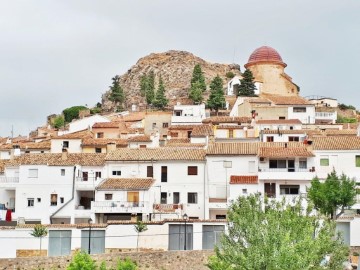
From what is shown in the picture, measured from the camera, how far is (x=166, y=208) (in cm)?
4656

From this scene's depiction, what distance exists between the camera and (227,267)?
84.9 ft

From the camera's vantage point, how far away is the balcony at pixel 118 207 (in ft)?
150

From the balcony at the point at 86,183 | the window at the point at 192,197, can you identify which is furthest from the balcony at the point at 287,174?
the balcony at the point at 86,183

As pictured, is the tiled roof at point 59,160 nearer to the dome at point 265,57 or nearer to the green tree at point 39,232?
the green tree at point 39,232

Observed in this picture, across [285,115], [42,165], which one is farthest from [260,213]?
[285,115]

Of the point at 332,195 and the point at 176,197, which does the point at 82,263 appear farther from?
the point at 176,197

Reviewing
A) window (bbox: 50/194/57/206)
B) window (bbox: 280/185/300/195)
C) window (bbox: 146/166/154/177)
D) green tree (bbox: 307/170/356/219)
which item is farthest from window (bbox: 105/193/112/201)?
green tree (bbox: 307/170/356/219)

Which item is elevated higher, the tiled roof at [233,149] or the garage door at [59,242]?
the tiled roof at [233,149]

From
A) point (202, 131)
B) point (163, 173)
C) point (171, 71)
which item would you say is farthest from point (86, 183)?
point (171, 71)

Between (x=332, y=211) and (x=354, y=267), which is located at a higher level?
(x=332, y=211)

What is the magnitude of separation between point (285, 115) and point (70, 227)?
1587 inches

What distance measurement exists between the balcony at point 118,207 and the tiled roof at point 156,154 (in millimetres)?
4471

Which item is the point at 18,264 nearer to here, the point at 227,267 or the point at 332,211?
the point at 227,267

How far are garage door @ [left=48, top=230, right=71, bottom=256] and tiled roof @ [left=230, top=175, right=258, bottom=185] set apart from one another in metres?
14.8
